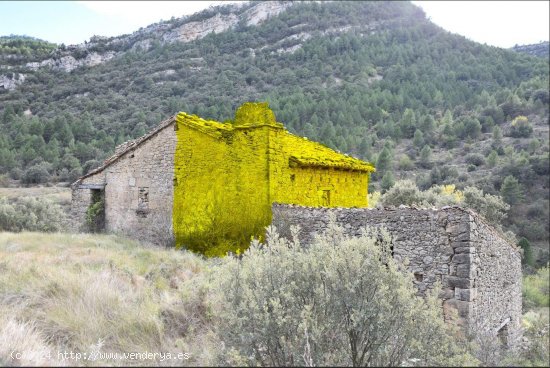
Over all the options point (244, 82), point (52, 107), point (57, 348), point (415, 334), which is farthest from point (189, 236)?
point (244, 82)

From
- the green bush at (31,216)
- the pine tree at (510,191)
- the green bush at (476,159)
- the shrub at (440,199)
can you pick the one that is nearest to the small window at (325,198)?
the shrub at (440,199)

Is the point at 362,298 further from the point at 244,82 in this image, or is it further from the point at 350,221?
the point at 244,82

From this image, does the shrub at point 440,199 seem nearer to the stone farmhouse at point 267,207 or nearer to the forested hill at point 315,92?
the stone farmhouse at point 267,207

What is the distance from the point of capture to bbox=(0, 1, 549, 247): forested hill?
27.8m

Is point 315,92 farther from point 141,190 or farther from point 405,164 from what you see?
point 141,190

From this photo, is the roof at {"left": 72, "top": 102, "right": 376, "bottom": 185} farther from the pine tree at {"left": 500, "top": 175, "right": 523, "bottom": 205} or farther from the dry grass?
the pine tree at {"left": 500, "top": 175, "right": 523, "bottom": 205}

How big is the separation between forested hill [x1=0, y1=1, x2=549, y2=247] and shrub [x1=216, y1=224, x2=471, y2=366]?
1777 cm

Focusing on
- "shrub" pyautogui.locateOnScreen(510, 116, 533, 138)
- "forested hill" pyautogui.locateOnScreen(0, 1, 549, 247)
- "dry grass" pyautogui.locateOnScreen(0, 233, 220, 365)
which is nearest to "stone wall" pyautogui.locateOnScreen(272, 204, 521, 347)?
"dry grass" pyautogui.locateOnScreen(0, 233, 220, 365)

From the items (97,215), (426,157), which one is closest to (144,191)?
(97,215)

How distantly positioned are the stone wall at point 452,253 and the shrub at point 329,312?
7.62 ft

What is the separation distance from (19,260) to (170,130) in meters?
4.86

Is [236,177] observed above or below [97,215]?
above

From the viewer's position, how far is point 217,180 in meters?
10.9

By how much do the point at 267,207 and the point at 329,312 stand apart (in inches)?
226
